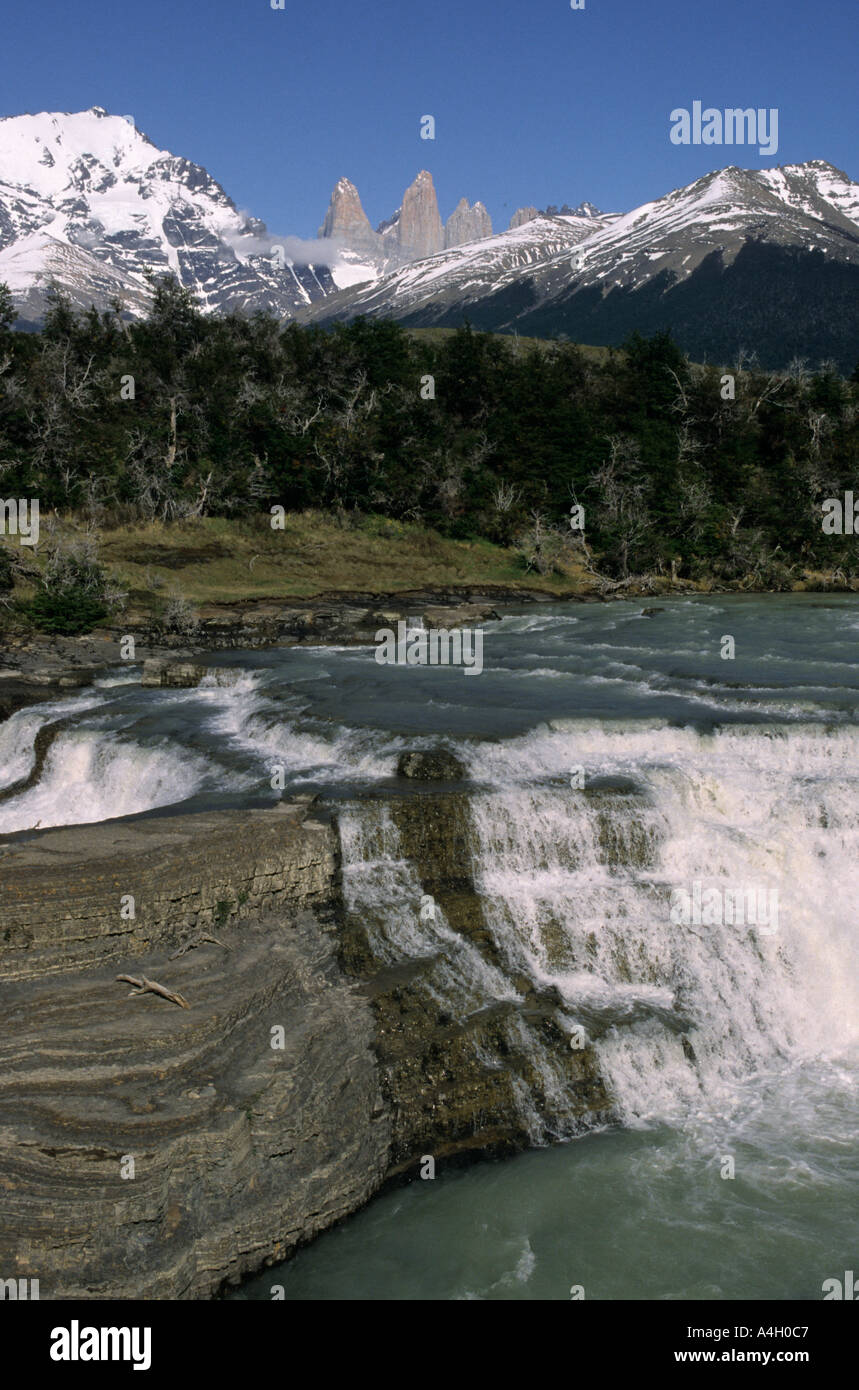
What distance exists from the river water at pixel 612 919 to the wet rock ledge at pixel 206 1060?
0.37 m

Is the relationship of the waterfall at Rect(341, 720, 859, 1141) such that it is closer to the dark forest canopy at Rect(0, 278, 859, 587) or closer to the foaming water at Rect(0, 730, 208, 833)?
the foaming water at Rect(0, 730, 208, 833)

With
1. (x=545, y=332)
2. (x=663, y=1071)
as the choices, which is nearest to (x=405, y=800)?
(x=663, y=1071)

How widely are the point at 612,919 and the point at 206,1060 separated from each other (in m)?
5.53

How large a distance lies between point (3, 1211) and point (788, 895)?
401 inches

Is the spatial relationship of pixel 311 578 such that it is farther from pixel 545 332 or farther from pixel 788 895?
pixel 545 332

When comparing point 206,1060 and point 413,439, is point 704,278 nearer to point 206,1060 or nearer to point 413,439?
point 413,439

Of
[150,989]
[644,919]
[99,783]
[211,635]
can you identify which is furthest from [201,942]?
A: [211,635]

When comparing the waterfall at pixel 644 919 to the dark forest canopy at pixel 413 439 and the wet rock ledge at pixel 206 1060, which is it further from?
the dark forest canopy at pixel 413 439

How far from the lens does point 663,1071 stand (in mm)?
11094

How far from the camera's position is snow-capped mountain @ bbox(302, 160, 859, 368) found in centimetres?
12362

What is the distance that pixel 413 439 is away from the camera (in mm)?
A: 46750

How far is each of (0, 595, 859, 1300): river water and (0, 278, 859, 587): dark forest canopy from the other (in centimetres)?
2049

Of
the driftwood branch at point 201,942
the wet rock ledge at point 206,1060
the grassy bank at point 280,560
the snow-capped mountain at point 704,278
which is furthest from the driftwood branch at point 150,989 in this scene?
the snow-capped mountain at point 704,278

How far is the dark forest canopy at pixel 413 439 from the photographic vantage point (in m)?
39.5
